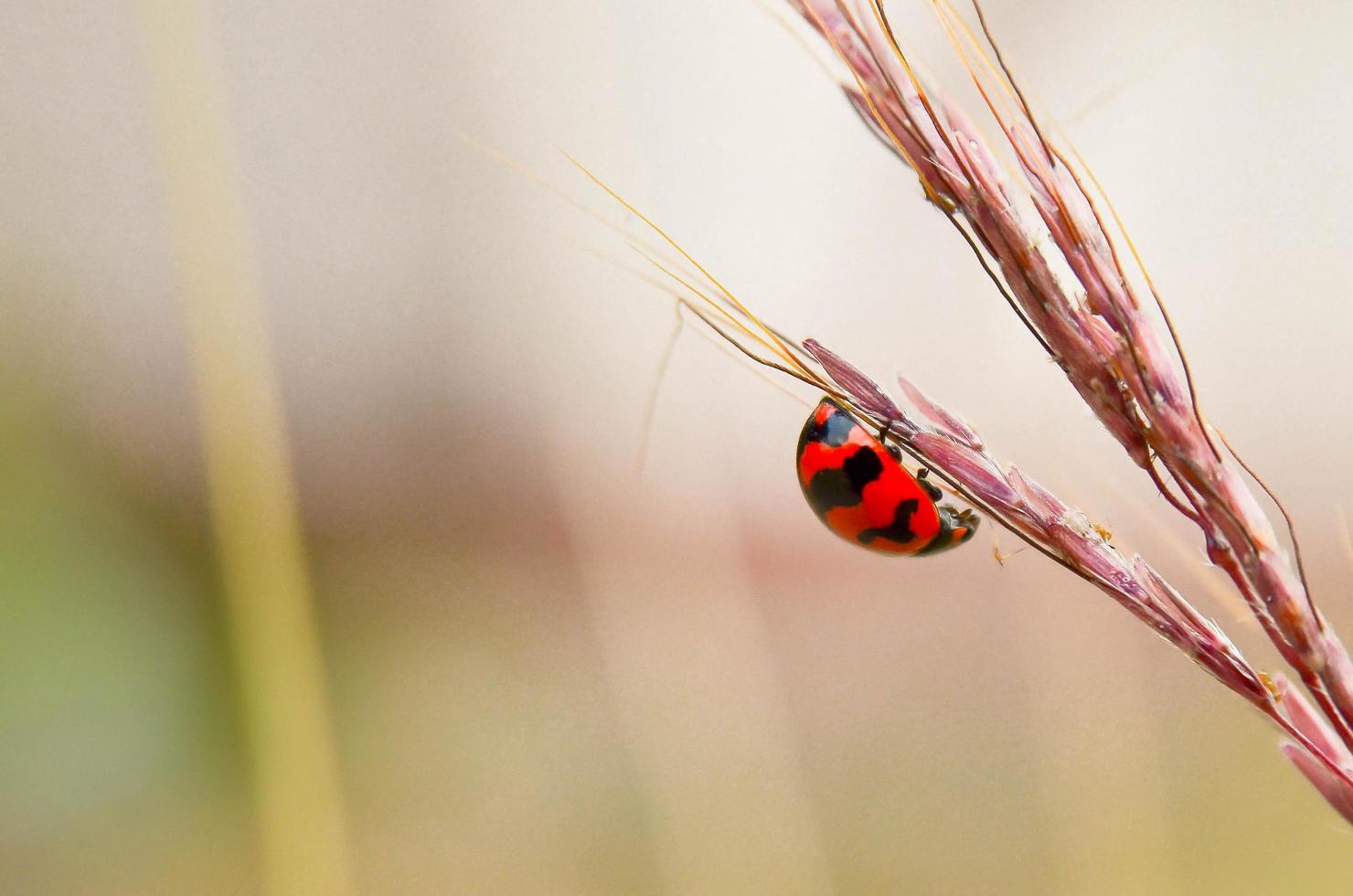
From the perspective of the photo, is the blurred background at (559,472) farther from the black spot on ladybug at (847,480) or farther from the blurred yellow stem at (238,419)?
the black spot on ladybug at (847,480)

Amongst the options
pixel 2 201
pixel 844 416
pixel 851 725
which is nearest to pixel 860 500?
pixel 844 416

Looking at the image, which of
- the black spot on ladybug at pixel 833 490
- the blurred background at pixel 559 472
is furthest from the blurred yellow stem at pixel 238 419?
the black spot on ladybug at pixel 833 490

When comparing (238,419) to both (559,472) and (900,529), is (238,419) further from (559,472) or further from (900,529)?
(900,529)

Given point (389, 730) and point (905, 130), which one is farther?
point (389, 730)

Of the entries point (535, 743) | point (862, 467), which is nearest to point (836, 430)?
point (862, 467)

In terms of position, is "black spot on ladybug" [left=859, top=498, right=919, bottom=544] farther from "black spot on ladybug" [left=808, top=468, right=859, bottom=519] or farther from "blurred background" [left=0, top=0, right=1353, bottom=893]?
"blurred background" [left=0, top=0, right=1353, bottom=893]

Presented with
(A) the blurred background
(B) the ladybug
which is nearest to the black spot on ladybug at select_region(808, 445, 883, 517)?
(B) the ladybug

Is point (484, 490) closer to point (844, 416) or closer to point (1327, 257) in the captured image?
point (844, 416)
